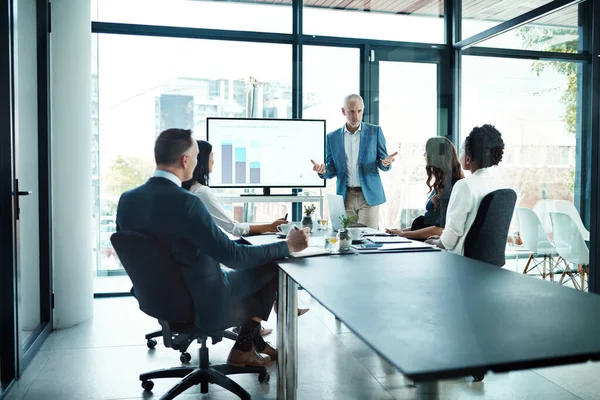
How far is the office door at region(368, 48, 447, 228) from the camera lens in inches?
208

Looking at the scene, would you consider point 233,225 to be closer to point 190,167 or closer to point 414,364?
point 190,167

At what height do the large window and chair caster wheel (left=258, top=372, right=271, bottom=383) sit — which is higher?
the large window

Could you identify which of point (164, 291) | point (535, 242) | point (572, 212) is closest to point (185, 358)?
point (164, 291)

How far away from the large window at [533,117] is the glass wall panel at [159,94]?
1.85 meters

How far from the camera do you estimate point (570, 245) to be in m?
3.95

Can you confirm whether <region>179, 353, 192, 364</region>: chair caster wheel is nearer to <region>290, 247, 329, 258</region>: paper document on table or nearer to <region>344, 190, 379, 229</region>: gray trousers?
<region>290, 247, 329, 258</region>: paper document on table

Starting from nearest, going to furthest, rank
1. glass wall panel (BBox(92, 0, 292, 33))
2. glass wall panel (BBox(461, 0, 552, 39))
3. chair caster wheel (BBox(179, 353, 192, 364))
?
chair caster wheel (BBox(179, 353, 192, 364)), glass wall panel (BBox(461, 0, 552, 39)), glass wall panel (BBox(92, 0, 292, 33))

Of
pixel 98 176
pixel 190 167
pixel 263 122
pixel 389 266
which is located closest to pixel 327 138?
pixel 263 122

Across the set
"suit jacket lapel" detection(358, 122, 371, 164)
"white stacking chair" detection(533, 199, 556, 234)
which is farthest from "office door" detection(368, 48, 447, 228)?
"white stacking chair" detection(533, 199, 556, 234)

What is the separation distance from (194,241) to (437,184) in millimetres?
1737

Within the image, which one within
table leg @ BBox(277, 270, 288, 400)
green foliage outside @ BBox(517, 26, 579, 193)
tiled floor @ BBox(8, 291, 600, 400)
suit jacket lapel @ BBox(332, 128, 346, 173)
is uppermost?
green foliage outside @ BBox(517, 26, 579, 193)

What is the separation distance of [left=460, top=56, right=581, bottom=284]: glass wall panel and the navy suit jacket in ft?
8.84

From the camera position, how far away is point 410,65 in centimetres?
536

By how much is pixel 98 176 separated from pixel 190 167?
2616mm
